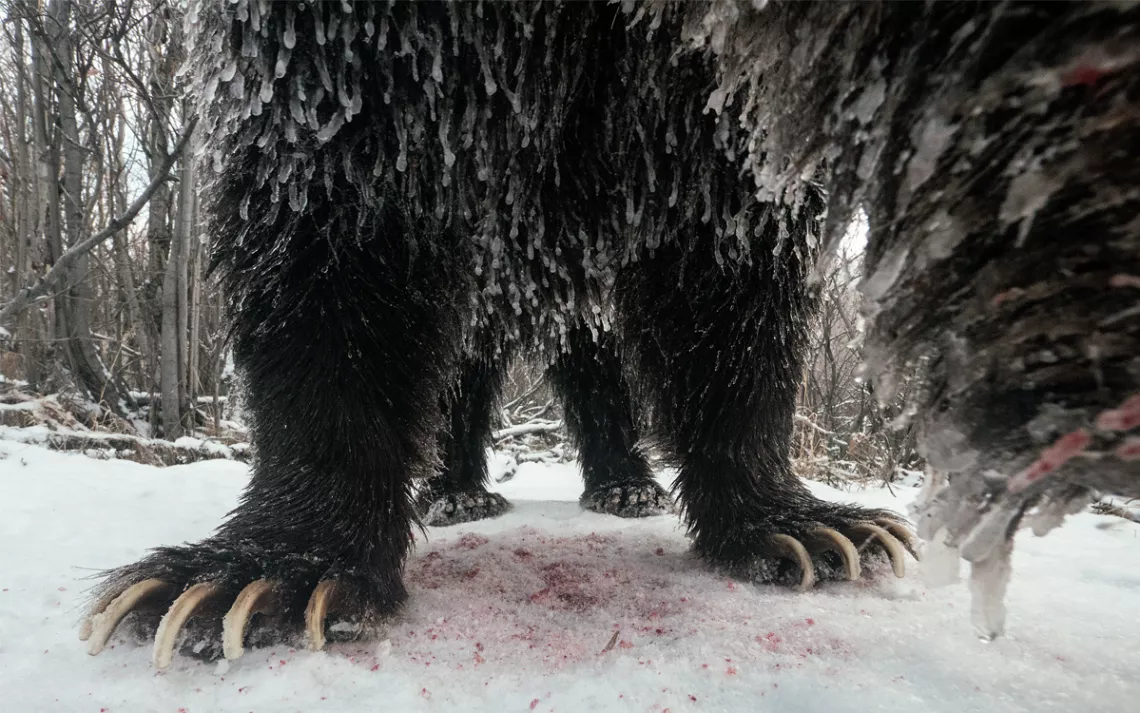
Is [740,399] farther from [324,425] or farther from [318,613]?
[318,613]

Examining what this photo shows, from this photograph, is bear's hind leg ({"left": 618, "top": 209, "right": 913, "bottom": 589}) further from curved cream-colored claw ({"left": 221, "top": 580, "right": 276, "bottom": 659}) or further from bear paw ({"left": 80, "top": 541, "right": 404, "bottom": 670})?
curved cream-colored claw ({"left": 221, "top": 580, "right": 276, "bottom": 659})

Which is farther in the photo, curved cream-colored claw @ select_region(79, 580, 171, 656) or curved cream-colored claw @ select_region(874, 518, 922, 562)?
curved cream-colored claw @ select_region(874, 518, 922, 562)

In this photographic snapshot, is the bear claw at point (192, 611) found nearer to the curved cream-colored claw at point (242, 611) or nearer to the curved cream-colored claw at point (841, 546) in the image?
the curved cream-colored claw at point (242, 611)

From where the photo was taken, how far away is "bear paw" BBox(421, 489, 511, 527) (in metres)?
3.08

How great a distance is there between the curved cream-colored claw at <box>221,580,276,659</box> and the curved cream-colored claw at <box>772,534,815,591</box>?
1189 millimetres

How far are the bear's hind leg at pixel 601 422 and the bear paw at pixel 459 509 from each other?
1.36 ft

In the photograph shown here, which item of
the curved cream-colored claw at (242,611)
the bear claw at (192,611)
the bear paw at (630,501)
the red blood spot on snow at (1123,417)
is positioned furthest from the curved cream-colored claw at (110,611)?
the bear paw at (630,501)

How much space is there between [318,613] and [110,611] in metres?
0.37

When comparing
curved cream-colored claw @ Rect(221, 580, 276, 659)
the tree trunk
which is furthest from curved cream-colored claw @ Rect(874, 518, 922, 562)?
the tree trunk

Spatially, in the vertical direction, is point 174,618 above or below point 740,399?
below

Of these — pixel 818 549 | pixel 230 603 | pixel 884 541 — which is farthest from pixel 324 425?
pixel 884 541

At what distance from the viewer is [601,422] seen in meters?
3.48

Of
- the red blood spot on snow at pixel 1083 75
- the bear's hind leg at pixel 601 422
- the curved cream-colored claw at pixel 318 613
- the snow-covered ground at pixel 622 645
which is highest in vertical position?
the red blood spot on snow at pixel 1083 75

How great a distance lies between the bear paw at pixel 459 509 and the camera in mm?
3084
